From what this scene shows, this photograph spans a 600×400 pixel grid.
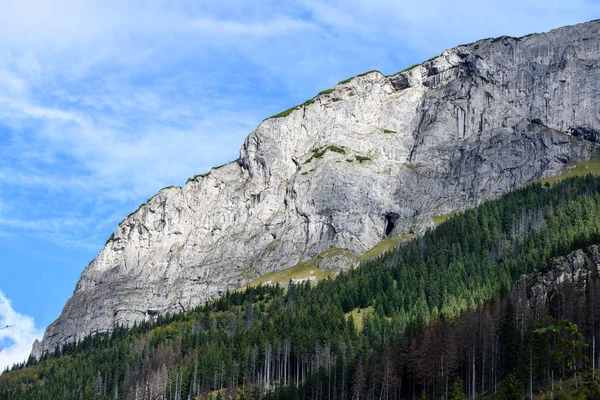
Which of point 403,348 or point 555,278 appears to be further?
point 555,278

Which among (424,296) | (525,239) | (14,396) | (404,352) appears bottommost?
(14,396)

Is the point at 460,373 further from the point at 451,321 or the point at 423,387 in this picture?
the point at 451,321

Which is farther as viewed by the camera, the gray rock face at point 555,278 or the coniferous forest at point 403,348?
the gray rock face at point 555,278

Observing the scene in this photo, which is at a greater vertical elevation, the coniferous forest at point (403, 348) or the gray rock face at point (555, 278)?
the gray rock face at point (555, 278)

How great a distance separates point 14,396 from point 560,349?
197514 millimetres

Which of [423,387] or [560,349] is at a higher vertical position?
[560,349]

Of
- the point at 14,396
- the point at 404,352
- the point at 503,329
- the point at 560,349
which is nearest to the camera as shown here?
the point at 560,349

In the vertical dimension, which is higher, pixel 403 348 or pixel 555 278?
pixel 555 278

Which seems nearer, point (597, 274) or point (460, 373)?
point (460, 373)

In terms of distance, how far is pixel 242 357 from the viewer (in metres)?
160

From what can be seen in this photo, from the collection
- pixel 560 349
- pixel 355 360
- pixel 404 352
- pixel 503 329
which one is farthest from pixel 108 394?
pixel 560 349

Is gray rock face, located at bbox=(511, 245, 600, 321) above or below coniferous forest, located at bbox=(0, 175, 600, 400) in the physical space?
above

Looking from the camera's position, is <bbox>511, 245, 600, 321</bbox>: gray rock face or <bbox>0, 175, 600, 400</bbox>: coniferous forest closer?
<bbox>0, 175, 600, 400</bbox>: coniferous forest

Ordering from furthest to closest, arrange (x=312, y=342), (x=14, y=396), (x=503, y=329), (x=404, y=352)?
(x=14, y=396)
(x=312, y=342)
(x=404, y=352)
(x=503, y=329)
